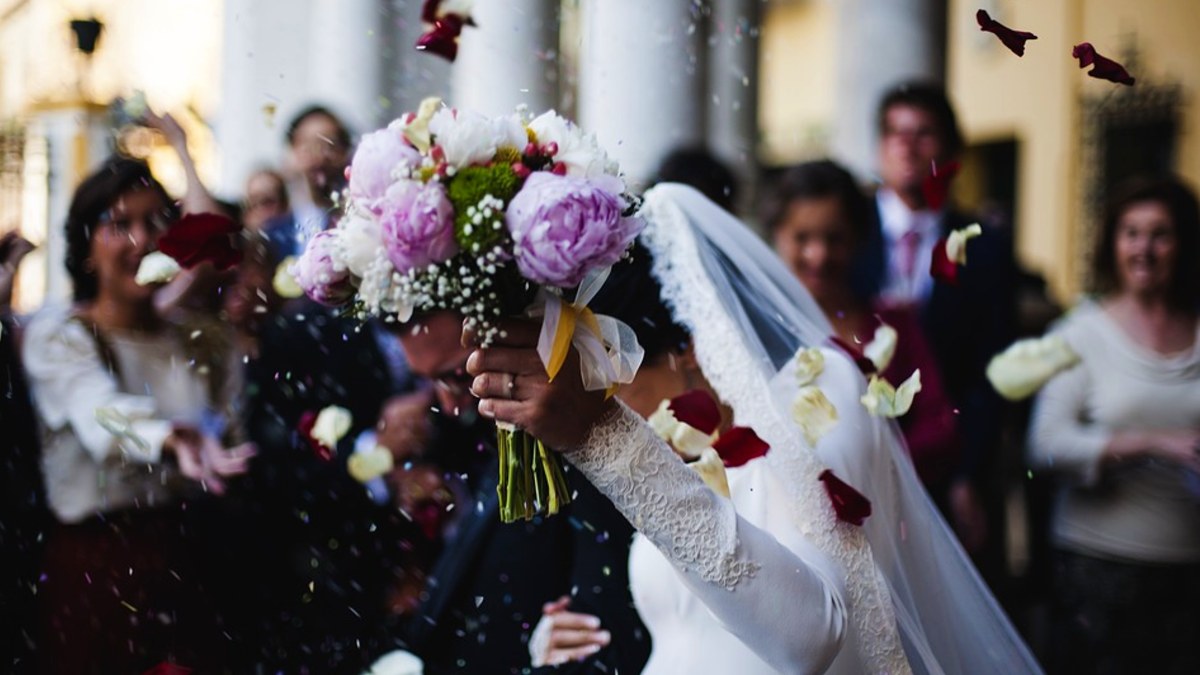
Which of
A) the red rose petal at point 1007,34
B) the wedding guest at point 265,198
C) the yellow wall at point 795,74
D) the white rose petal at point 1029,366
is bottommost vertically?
the yellow wall at point 795,74

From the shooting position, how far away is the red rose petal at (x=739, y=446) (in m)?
2.91

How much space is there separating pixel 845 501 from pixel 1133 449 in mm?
2456

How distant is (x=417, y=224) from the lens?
2180 millimetres

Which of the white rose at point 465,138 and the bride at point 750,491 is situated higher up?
the white rose at point 465,138

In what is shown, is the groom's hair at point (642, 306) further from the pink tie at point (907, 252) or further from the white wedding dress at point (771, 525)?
the pink tie at point (907, 252)

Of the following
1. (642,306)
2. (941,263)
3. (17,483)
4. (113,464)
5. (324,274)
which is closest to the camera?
(324,274)

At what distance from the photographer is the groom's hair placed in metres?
3.27

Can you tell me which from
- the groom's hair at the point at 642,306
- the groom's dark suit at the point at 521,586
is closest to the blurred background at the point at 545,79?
the groom's hair at the point at 642,306

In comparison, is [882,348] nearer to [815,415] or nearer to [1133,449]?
[815,415]

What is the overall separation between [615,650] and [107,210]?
2.12 meters

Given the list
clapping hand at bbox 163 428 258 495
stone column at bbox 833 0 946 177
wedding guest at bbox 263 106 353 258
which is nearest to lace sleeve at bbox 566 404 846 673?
clapping hand at bbox 163 428 258 495

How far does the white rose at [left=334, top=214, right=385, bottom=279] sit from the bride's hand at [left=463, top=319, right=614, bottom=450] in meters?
0.21

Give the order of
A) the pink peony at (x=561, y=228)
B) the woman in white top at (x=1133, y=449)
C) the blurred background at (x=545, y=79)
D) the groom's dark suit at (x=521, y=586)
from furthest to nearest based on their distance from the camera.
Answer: the blurred background at (x=545, y=79), the woman in white top at (x=1133, y=449), the groom's dark suit at (x=521, y=586), the pink peony at (x=561, y=228)

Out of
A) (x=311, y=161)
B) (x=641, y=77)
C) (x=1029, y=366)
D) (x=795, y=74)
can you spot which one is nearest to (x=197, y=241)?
(x=311, y=161)
